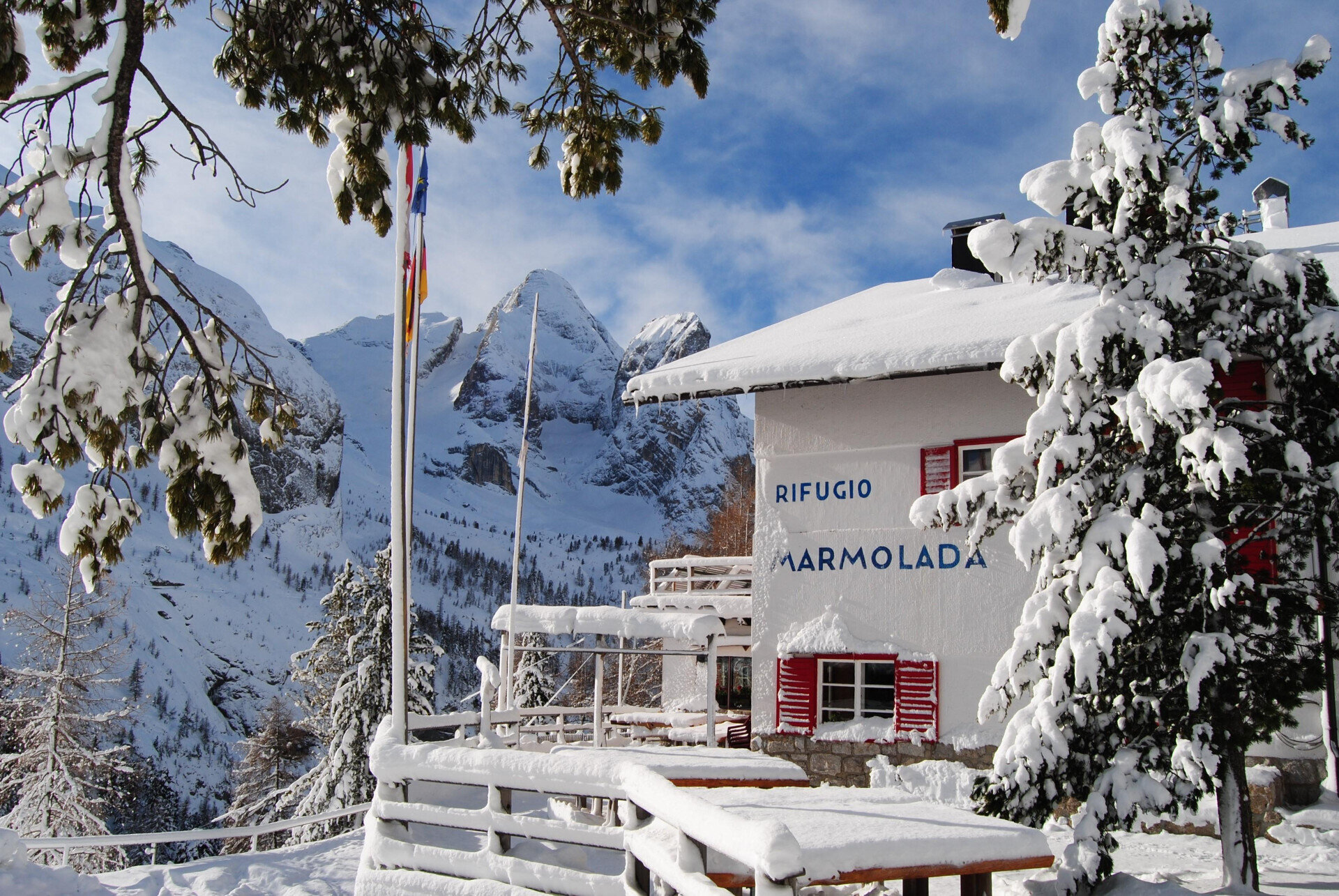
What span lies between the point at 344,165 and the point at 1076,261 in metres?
6.10

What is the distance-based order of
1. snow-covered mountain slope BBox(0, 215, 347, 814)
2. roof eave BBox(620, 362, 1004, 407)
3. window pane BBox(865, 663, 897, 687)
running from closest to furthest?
roof eave BBox(620, 362, 1004, 407) < window pane BBox(865, 663, 897, 687) < snow-covered mountain slope BBox(0, 215, 347, 814)

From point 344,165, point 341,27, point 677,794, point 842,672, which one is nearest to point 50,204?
point 344,165

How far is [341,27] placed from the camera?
535 centimetres

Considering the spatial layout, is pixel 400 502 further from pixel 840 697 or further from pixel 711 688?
pixel 840 697

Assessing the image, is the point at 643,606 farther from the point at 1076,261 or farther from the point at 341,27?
A: the point at 341,27

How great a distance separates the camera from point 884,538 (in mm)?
13094

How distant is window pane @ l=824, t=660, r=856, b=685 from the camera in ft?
43.9

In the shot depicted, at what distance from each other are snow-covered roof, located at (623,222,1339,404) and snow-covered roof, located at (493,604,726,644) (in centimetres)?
303

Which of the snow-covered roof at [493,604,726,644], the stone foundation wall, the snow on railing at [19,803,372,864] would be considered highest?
the snow-covered roof at [493,604,726,644]

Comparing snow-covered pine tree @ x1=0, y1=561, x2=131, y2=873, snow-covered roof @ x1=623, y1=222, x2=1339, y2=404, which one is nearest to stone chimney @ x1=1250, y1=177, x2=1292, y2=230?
snow-covered roof @ x1=623, y1=222, x2=1339, y2=404

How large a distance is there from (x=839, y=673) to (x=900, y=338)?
453 cm

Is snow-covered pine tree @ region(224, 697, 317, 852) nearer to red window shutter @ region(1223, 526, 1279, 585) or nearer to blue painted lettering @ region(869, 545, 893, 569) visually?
blue painted lettering @ region(869, 545, 893, 569)

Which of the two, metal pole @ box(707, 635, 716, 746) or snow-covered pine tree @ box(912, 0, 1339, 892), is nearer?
snow-covered pine tree @ box(912, 0, 1339, 892)

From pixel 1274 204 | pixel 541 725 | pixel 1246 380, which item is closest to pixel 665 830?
pixel 1246 380
